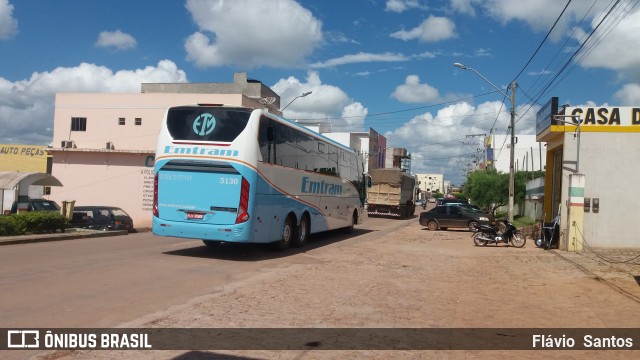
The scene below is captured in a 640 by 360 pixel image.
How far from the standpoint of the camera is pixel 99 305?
7672mm

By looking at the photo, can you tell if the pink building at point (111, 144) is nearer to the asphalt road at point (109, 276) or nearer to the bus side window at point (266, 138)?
the asphalt road at point (109, 276)

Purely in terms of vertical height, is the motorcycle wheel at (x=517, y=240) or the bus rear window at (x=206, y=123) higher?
the bus rear window at (x=206, y=123)

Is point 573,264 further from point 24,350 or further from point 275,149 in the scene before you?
point 24,350

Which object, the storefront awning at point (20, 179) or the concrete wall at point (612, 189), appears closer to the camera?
the concrete wall at point (612, 189)

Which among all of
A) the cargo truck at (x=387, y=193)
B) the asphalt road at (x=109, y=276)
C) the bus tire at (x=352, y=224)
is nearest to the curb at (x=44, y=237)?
the asphalt road at (x=109, y=276)

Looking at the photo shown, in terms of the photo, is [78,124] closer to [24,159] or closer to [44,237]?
[24,159]

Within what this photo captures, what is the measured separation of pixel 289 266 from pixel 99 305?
5.72 meters

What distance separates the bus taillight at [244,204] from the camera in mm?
Result: 12859

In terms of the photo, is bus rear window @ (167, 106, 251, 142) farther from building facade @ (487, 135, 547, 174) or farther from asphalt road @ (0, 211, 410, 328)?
building facade @ (487, 135, 547, 174)

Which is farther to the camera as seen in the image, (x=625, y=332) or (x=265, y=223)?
(x=265, y=223)

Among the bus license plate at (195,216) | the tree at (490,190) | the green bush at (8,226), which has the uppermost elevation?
the tree at (490,190)

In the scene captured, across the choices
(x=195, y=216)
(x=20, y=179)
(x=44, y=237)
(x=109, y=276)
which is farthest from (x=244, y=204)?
(x=20, y=179)

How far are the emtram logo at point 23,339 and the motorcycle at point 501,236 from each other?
1773 centimetres

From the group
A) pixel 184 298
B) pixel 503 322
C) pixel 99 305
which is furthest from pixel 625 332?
pixel 99 305
